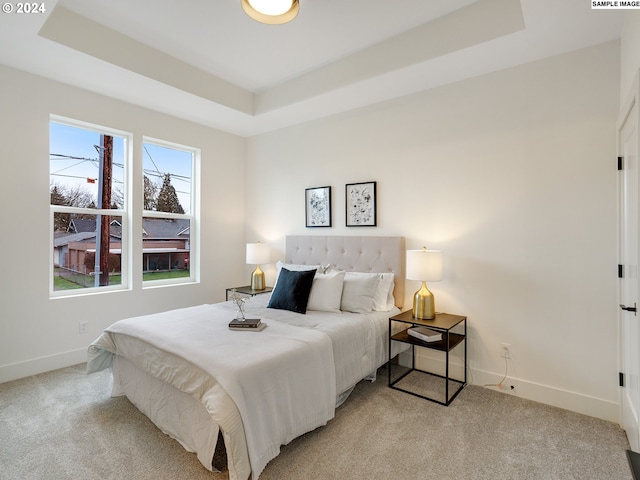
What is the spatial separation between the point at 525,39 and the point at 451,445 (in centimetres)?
280

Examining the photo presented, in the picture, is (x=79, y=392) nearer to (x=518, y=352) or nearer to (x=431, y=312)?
(x=431, y=312)

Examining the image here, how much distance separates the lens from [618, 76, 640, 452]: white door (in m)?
1.88

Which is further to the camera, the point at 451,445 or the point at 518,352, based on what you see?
the point at 518,352

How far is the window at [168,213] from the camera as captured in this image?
159 inches

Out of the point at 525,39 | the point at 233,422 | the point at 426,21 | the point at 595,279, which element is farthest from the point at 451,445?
the point at 426,21

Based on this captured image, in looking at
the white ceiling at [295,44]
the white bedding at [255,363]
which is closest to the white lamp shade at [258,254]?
the white bedding at [255,363]

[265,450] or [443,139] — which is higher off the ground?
[443,139]

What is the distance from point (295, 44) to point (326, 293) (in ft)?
7.28

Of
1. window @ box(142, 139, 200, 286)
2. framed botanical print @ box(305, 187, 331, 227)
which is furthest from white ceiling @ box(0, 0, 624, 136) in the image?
framed botanical print @ box(305, 187, 331, 227)

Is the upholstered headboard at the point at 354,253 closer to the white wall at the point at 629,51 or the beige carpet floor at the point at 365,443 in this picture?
the beige carpet floor at the point at 365,443

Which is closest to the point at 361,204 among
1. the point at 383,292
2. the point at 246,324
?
the point at 383,292

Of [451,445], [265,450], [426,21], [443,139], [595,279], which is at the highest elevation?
[426,21]

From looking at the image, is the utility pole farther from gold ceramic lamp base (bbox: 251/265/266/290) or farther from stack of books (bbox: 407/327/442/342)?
stack of books (bbox: 407/327/442/342)

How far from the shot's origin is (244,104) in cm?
392
